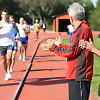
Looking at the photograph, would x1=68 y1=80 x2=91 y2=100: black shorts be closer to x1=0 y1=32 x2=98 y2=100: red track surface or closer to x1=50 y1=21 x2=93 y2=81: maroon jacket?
x1=50 y1=21 x2=93 y2=81: maroon jacket

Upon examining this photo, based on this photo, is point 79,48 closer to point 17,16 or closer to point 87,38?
point 87,38

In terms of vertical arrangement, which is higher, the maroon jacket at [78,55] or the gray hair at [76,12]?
the gray hair at [76,12]

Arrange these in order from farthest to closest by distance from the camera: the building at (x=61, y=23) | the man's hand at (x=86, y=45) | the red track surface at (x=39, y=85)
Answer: the building at (x=61, y=23) → the red track surface at (x=39, y=85) → the man's hand at (x=86, y=45)

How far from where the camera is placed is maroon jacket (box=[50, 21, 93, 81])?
3.77 metres

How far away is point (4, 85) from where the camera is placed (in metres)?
7.86

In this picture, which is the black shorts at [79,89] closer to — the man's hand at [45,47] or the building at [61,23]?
the man's hand at [45,47]

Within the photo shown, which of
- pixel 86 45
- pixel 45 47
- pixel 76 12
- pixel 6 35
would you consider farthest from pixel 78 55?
pixel 6 35

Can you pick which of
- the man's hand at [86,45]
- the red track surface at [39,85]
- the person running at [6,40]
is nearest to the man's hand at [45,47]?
the man's hand at [86,45]

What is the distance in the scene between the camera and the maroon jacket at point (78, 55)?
12.4 ft

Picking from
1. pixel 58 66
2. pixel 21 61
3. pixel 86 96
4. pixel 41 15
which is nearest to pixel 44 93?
pixel 86 96

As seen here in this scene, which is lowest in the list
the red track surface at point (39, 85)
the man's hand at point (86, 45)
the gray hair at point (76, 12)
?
the red track surface at point (39, 85)

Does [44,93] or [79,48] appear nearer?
[79,48]

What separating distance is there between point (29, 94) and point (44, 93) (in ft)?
1.29

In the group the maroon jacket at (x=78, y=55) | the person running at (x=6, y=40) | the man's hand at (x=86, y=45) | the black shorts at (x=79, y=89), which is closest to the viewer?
the man's hand at (x=86, y=45)
